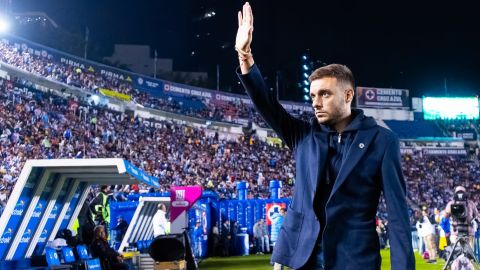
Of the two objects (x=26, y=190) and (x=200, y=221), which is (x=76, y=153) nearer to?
(x=200, y=221)

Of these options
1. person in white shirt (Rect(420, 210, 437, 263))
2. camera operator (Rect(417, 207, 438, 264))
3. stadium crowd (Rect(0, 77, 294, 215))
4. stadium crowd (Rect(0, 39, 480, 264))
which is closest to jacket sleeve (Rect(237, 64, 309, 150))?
camera operator (Rect(417, 207, 438, 264))

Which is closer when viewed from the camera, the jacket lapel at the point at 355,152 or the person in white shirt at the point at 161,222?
the jacket lapel at the point at 355,152

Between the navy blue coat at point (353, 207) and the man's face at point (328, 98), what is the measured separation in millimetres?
111

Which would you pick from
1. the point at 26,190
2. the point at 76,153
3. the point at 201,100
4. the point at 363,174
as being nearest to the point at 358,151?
the point at 363,174

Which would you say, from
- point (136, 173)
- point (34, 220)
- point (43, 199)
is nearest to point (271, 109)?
point (34, 220)

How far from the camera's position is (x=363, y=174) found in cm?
304

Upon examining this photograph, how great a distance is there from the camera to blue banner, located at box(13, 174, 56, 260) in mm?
9664

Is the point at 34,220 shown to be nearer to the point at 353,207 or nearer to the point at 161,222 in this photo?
the point at 161,222

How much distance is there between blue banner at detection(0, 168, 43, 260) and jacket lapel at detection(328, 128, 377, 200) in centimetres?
727

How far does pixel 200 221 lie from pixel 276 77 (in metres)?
47.4

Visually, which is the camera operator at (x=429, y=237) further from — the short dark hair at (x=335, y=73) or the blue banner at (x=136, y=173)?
the short dark hair at (x=335, y=73)

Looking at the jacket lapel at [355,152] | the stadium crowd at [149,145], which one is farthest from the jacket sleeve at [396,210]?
the stadium crowd at [149,145]

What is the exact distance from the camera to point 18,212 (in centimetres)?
935

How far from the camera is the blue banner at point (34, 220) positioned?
9.66 meters
